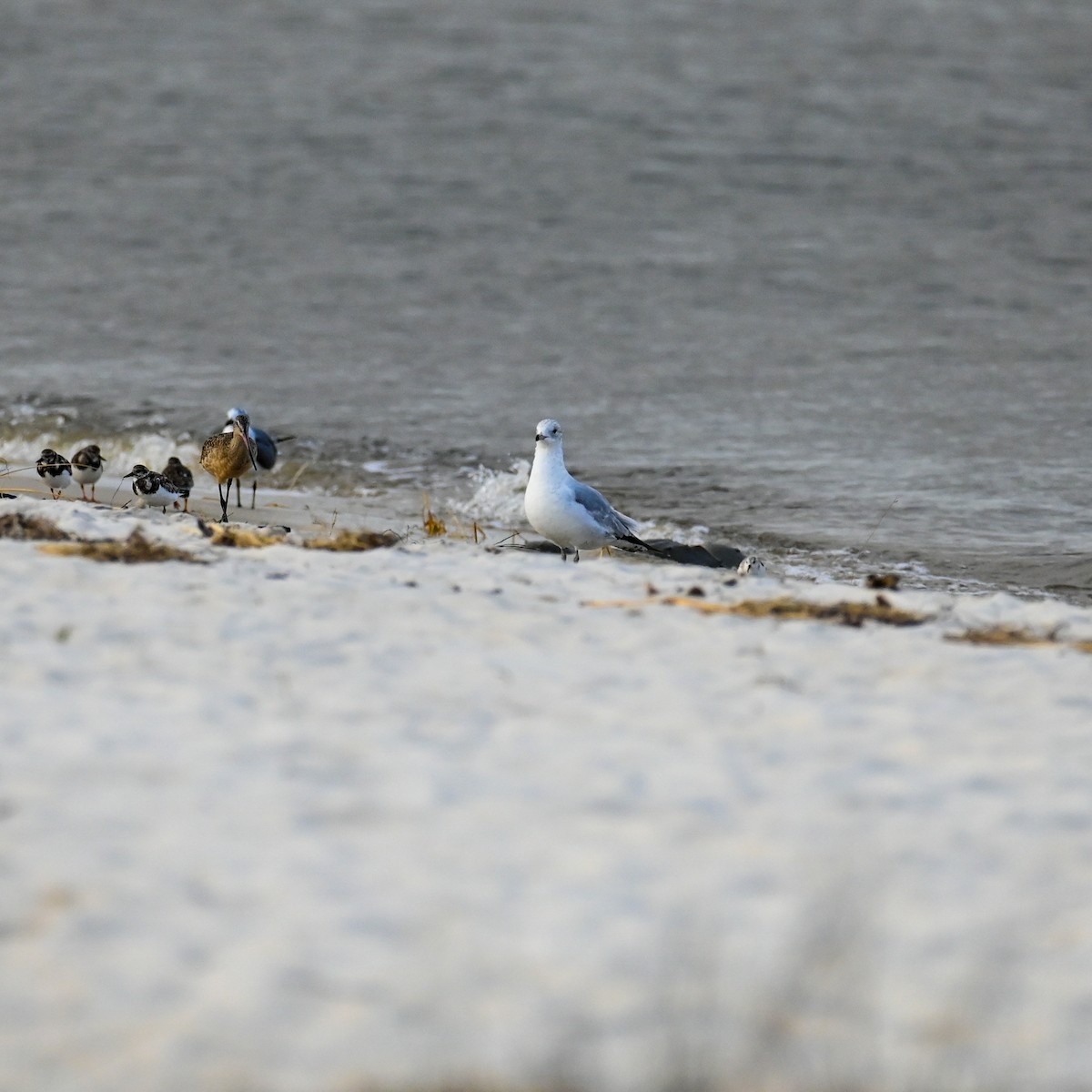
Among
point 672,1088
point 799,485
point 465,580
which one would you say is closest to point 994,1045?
point 672,1088

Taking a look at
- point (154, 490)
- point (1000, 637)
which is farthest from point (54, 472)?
point (1000, 637)

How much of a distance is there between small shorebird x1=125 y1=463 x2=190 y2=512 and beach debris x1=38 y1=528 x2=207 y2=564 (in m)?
3.03

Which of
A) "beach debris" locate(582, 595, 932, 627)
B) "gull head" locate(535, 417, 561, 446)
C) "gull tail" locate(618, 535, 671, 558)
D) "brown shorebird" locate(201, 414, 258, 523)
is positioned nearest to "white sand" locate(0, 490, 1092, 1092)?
"beach debris" locate(582, 595, 932, 627)

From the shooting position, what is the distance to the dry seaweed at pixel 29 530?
305 inches

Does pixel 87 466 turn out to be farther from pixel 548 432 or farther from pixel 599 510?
pixel 599 510

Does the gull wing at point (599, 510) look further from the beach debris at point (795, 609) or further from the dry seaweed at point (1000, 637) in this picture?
the dry seaweed at point (1000, 637)

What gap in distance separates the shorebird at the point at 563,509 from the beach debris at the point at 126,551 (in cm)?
238

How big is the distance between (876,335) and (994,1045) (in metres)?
16.1

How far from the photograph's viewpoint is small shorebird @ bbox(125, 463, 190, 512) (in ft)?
34.4

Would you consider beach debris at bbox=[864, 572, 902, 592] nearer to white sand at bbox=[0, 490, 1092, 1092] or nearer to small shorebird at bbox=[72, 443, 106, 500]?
white sand at bbox=[0, 490, 1092, 1092]

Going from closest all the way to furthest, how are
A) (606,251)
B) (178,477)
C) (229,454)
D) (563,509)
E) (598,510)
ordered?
(563,509) < (598,510) < (229,454) < (178,477) < (606,251)

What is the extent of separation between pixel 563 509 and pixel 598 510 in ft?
1.09

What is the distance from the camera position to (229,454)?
36.4ft

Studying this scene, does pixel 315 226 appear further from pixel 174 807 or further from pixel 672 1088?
pixel 672 1088
